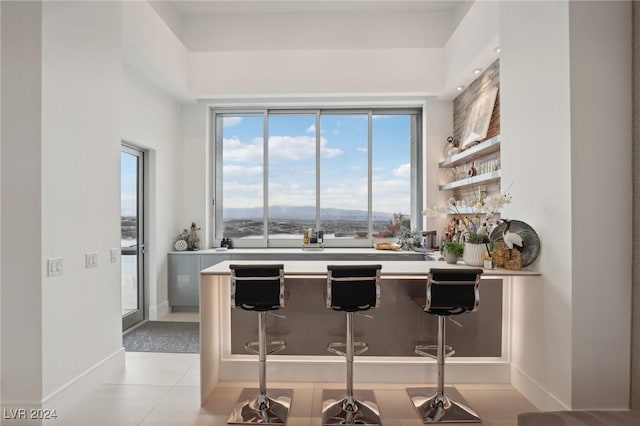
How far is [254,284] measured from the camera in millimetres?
2494

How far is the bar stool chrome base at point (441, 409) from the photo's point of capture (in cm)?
258

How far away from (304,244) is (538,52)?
Answer: 12.6 ft

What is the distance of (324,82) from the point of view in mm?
5258

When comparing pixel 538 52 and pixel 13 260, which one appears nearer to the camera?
pixel 13 260

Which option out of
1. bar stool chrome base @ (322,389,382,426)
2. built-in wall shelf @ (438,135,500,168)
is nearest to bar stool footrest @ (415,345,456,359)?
bar stool chrome base @ (322,389,382,426)

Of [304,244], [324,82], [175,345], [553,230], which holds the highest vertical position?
[324,82]

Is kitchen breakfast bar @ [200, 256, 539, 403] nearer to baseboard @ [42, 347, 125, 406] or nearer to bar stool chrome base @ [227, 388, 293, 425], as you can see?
bar stool chrome base @ [227, 388, 293, 425]

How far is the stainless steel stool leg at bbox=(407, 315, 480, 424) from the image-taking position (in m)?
2.58

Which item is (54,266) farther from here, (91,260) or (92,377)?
(92,377)

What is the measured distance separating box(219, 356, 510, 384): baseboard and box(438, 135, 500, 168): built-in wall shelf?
2226mm

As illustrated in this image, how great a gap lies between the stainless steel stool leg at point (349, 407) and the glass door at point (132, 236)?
10.3ft

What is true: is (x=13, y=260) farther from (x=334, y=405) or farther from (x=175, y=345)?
(x=334, y=405)

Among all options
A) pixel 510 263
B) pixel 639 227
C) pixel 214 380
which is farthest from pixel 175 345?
pixel 639 227

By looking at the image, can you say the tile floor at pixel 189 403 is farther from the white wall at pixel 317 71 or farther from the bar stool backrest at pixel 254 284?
the white wall at pixel 317 71
